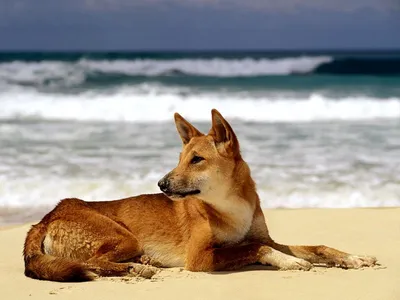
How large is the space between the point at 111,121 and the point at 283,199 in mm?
11316

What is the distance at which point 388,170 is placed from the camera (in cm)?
1155

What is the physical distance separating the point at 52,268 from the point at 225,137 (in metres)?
1.80

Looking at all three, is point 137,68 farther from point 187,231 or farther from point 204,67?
point 187,231

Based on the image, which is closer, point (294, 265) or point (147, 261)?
point (294, 265)

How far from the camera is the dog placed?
5.98 m

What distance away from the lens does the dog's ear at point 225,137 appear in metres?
6.04

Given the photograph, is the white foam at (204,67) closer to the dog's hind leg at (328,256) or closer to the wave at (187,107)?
the wave at (187,107)

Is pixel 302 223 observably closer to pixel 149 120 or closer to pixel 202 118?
pixel 149 120

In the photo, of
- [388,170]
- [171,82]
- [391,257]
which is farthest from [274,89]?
[391,257]

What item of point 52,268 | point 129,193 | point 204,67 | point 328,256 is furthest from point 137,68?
point 52,268

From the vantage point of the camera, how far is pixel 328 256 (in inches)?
247

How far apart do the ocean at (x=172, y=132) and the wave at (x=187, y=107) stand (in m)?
0.05

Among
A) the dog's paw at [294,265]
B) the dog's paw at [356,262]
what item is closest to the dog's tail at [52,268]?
the dog's paw at [294,265]

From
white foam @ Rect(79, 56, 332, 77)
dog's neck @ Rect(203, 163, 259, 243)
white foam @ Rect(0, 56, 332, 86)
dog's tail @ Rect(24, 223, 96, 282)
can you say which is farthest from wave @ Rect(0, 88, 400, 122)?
dog's tail @ Rect(24, 223, 96, 282)
